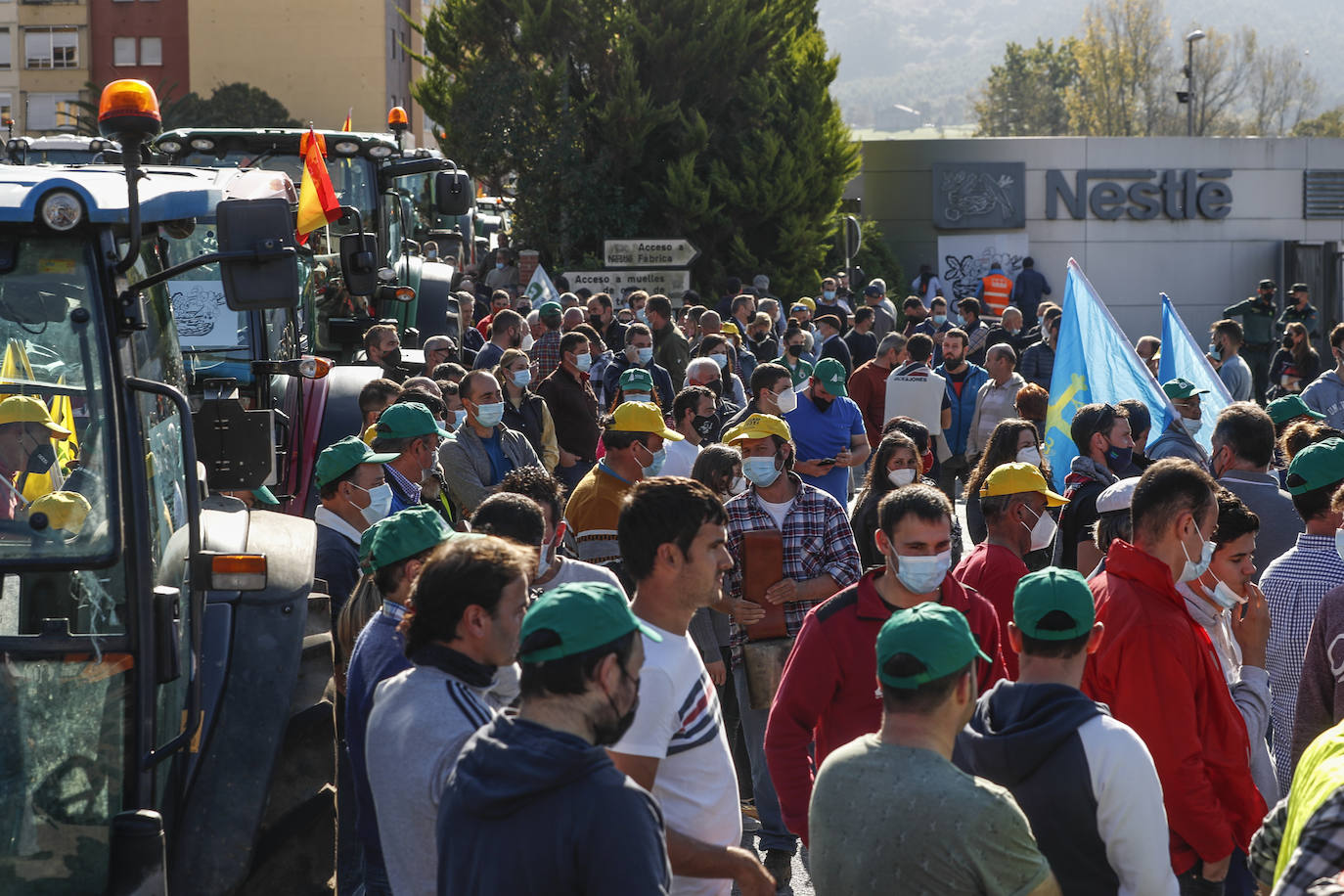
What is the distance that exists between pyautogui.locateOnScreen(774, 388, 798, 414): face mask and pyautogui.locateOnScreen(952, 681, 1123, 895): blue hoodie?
234 inches

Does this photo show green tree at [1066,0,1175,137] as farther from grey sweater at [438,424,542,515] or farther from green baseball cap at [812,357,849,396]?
grey sweater at [438,424,542,515]

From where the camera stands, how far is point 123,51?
66562 mm

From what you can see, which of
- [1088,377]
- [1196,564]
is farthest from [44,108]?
[1196,564]

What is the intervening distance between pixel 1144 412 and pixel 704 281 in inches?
Answer: 876

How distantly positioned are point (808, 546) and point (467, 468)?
2.42m

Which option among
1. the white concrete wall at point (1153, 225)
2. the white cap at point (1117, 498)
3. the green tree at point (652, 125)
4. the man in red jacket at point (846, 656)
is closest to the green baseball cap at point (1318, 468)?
the white cap at point (1117, 498)

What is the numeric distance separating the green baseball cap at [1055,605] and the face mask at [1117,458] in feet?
13.6

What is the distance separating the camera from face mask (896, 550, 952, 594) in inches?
187

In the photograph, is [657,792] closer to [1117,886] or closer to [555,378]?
[1117,886]

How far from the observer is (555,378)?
37.2ft

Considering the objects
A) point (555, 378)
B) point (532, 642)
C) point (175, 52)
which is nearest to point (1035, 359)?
point (555, 378)

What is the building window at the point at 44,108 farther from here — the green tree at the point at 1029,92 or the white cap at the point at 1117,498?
the white cap at the point at 1117,498

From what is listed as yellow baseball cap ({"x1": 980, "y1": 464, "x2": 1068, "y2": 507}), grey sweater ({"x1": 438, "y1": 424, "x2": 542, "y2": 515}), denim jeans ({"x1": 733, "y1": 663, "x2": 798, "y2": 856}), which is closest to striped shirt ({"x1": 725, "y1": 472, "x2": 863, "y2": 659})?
denim jeans ({"x1": 733, "y1": 663, "x2": 798, "y2": 856})

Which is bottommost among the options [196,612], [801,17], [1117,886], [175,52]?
[1117,886]
